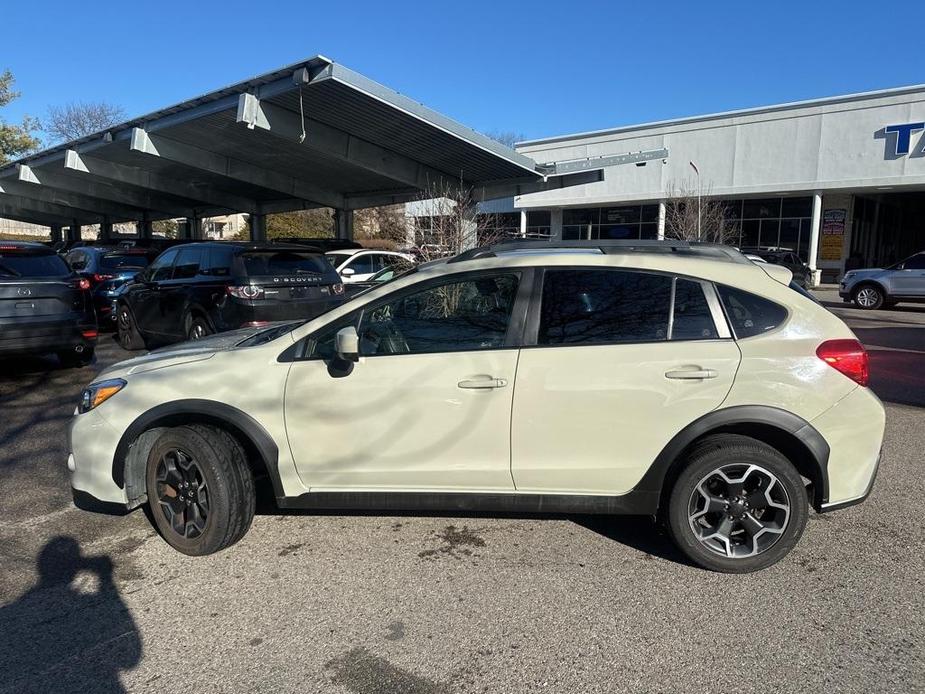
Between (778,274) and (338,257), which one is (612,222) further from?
(778,274)

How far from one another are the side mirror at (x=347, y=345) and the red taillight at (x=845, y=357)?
2.35 m

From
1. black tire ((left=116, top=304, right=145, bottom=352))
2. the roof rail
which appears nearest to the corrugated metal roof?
black tire ((left=116, top=304, right=145, bottom=352))

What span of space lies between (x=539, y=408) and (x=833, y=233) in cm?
3057

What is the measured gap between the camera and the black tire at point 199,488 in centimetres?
353

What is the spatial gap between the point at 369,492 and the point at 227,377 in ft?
3.27

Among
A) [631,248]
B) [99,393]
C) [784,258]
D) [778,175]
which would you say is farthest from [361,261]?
[778,175]

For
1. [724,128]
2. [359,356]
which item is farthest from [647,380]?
[724,128]

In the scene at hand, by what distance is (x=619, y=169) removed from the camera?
102 ft

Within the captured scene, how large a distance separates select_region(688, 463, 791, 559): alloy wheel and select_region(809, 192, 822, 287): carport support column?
87.7 ft

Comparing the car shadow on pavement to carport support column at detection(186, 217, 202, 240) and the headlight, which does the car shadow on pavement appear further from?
carport support column at detection(186, 217, 202, 240)

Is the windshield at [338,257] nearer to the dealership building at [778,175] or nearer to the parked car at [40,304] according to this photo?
the parked car at [40,304]

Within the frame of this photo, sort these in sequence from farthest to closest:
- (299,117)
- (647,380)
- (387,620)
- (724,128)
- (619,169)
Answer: (619,169), (724,128), (299,117), (647,380), (387,620)

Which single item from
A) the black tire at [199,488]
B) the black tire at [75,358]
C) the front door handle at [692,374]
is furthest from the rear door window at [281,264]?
the front door handle at [692,374]

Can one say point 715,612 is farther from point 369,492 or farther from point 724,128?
point 724,128
